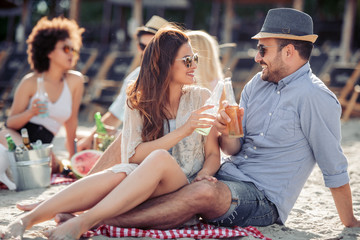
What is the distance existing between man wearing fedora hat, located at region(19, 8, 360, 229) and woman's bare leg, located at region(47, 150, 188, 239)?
129mm

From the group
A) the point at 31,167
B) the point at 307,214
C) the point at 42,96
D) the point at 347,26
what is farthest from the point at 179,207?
the point at 347,26

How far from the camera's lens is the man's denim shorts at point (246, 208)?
Result: 2.85m

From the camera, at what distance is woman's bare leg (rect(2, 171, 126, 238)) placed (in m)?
2.68

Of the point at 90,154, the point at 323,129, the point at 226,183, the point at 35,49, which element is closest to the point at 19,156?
the point at 90,154

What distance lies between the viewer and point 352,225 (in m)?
3.08

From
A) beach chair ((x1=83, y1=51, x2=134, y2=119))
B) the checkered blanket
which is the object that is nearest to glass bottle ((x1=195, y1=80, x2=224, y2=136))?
the checkered blanket

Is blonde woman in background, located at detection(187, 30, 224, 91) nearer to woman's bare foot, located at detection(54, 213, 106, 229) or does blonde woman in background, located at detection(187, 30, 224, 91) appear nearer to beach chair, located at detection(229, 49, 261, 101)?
woman's bare foot, located at detection(54, 213, 106, 229)

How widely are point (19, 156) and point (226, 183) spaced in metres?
1.96

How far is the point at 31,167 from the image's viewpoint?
397 cm

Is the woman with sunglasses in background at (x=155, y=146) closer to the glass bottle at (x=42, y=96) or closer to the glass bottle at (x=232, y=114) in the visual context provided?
the glass bottle at (x=232, y=114)

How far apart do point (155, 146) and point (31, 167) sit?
61.9 inches

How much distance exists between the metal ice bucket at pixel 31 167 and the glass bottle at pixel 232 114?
6.26 ft

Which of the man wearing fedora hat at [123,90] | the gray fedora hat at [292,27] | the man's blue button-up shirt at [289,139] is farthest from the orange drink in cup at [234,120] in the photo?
the man wearing fedora hat at [123,90]

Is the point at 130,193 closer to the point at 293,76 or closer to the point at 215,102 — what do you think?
the point at 215,102
